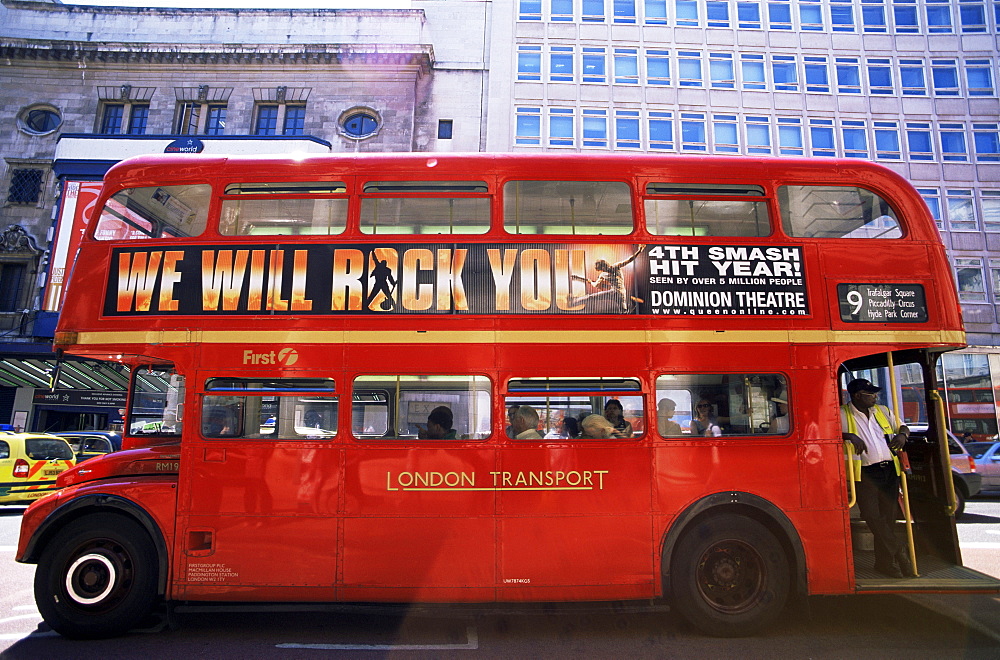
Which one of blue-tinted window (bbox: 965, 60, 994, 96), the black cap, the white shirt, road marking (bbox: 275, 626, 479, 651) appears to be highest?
blue-tinted window (bbox: 965, 60, 994, 96)

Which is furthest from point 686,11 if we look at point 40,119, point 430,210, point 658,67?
point 40,119

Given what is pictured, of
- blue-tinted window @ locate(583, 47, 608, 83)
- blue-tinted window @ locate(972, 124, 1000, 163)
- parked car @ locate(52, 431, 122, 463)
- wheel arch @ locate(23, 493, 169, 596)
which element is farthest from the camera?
blue-tinted window @ locate(583, 47, 608, 83)

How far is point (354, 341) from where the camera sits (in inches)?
213

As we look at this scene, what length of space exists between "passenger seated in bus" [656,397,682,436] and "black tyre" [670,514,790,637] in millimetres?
907

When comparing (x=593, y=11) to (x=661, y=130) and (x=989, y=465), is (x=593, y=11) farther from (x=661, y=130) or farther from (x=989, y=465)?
(x=989, y=465)

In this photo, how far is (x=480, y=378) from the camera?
5.39 metres

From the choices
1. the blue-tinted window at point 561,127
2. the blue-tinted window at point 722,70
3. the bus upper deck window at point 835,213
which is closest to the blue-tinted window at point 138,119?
the blue-tinted window at point 561,127

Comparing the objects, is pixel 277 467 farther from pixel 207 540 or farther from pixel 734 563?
pixel 734 563

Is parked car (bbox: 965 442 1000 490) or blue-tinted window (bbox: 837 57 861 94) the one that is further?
blue-tinted window (bbox: 837 57 861 94)

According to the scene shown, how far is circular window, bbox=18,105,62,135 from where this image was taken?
24.0 m

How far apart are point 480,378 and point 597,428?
3.98ft

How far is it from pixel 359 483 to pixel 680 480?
3.03 m

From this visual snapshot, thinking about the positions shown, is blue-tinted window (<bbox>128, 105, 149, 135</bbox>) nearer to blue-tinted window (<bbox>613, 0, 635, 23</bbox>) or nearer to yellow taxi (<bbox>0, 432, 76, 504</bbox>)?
yellow taxi (<bbox>0, 432, 76, 504</bbox>)

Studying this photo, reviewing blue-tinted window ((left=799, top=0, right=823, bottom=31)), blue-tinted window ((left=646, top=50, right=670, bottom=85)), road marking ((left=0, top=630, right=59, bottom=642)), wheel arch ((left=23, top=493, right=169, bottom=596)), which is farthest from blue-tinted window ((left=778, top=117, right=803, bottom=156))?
road marking ((left=0, top=630, right=59, bottom=642))
